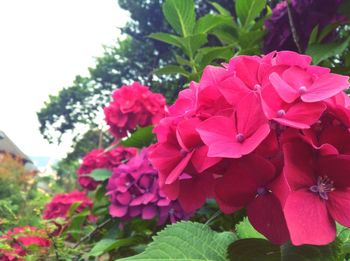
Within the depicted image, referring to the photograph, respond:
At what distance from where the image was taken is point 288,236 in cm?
59

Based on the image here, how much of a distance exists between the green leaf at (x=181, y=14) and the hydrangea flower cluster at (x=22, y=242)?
826 millimetres

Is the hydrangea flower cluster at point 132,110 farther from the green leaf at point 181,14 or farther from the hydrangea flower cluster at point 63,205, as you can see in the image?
the green leaf at point 181,14

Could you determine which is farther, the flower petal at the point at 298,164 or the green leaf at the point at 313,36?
the green leaf at the point at 313,36

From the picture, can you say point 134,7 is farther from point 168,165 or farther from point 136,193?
point 168,165

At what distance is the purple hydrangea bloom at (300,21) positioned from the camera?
141 cm

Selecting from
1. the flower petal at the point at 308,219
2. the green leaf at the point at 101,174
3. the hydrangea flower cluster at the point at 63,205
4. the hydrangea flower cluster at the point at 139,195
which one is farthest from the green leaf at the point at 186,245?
the hydrangea flower cluster at the point at 63,205

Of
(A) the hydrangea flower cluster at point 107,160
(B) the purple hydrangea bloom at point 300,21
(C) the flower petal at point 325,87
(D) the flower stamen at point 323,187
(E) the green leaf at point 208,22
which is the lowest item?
(A) the hydrangea flower cluster at point 107,160

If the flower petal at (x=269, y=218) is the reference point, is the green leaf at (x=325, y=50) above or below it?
below

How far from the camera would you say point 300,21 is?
1.46 meters

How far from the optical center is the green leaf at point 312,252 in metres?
0.59

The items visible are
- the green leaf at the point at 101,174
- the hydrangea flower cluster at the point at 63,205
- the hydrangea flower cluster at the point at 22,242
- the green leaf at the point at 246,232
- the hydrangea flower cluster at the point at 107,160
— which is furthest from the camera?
the hydrangea flower cluster at the point at 63,205

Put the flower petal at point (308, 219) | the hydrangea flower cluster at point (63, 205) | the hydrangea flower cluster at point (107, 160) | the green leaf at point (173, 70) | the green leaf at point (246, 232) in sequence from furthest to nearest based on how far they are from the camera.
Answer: the hydrangea flower cluster at point (63, 205)
the hydrangea flower cluster at point (107, 160)
the green leaf at point (173, 70)
the green leaf at point (246, 232)
the flower petal at point (308, 219)

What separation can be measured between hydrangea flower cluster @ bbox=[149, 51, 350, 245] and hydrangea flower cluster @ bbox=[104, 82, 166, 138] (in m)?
1.42

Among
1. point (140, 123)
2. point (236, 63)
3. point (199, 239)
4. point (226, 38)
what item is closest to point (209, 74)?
point (236, 63)
